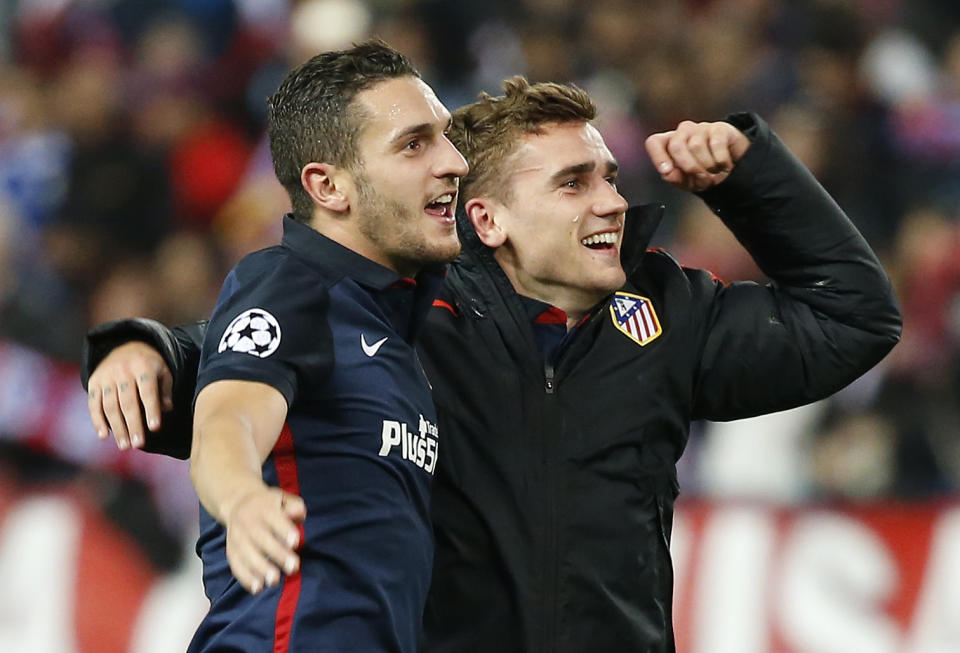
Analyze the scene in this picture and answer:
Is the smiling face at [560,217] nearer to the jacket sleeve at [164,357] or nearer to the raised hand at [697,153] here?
the raised hand at [697,153]

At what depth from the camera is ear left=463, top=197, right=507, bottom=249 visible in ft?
11.9

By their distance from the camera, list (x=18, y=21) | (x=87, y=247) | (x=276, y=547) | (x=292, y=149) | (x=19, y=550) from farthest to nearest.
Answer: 1. (x=18, y=21)
2. (x=87, y=247)
3. (x=19, y=550)
4. (x=292, y=149)
5. (x=276, y=547)

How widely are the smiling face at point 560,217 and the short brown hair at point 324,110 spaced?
1.78 feet

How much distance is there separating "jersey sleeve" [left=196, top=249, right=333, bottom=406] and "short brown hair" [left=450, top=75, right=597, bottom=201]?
0.91 metres

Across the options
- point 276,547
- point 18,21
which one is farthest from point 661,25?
point 276,547

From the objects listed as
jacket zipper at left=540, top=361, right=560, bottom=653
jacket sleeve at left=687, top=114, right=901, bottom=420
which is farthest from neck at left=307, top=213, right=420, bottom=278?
jacket sleeve at left=687, top=114, right=901, bottom=420

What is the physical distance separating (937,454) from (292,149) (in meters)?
3.64

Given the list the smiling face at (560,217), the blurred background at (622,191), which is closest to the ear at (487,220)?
the smiling face at (560,217)

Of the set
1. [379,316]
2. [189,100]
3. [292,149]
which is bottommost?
[189,100]

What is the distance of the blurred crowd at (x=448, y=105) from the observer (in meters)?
6.90

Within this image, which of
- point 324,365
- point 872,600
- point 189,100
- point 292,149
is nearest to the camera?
point 324,365

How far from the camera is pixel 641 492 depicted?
3285 mm

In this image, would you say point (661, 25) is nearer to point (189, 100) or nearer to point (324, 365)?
point (189, 100)

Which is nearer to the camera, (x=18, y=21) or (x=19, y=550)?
(x=19, y=550)
